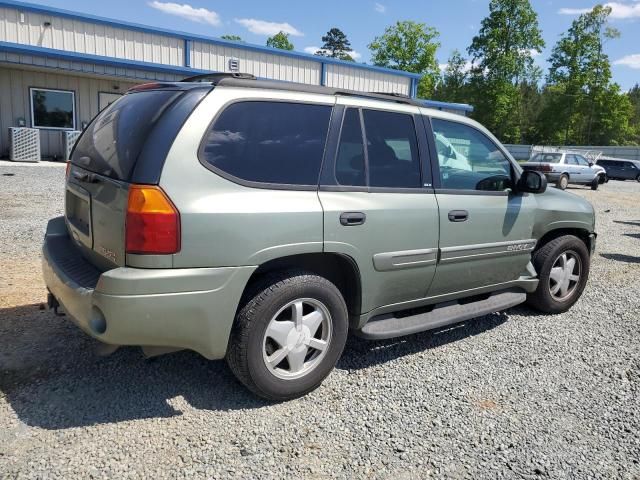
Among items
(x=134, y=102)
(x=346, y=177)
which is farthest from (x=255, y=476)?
(x=134, y=102)

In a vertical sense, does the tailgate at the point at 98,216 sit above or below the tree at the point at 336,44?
below

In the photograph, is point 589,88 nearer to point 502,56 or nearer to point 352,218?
point 502,56

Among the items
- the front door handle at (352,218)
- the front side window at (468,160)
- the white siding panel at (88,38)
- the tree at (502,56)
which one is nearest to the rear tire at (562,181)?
the white siding panel at (88,38)

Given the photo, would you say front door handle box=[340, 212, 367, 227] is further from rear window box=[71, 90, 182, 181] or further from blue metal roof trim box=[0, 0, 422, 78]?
A: blue metal roof trim box=[0, 0, 422, 78]

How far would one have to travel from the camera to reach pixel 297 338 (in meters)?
3.15

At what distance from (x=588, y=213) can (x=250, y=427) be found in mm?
3837

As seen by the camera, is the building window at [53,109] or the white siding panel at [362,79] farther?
the white siding panel at [362,79]

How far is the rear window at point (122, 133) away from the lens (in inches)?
110

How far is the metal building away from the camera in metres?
16.4

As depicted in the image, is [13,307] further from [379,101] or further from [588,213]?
[588,213]

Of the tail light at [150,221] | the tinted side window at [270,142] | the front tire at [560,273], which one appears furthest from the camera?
the front tire at [560,273]

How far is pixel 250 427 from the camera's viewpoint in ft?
9.51

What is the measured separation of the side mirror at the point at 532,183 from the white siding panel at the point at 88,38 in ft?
61.7

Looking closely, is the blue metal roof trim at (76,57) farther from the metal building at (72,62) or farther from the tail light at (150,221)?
the tail light at (150,221)
